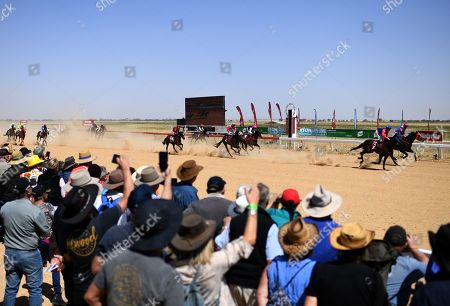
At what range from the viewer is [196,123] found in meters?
34.8

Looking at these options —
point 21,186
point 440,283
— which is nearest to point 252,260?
point 440,283

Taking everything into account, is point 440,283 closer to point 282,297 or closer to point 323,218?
point 282,297

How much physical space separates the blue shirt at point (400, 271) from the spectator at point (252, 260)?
0.94m

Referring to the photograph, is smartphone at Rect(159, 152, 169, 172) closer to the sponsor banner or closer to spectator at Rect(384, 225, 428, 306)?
spectator at Rect(384, 225, 428, 306)

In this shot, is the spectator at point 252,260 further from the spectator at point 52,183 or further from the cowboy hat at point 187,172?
the spectator at point 52,183

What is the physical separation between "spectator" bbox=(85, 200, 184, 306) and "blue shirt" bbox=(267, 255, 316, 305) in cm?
83

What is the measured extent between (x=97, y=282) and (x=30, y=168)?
5897 mm

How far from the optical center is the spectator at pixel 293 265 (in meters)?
2.78

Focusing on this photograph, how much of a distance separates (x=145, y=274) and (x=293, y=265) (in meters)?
1.11

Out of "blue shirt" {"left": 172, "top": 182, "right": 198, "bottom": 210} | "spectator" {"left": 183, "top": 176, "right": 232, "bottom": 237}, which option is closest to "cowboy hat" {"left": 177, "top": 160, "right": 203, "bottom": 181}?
"blue shirt" {"left": 172, "top": 182, "right": 198, "bottom": 210}

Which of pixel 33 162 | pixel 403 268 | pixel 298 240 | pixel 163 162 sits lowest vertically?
pixel 403 268

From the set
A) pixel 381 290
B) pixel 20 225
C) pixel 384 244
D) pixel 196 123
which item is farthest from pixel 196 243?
pixel 196 123

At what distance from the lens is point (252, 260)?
321 centimetres

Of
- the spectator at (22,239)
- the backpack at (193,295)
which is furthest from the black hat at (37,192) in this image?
the backpack at (193,295)
